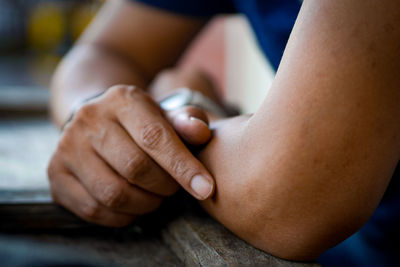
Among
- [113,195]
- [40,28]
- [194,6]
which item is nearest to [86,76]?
[194,6]

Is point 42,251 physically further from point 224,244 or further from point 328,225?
point 328,225

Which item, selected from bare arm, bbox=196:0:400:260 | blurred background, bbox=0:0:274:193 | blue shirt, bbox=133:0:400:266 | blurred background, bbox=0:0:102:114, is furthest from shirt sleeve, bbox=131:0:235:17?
blurred background, bbox=0:0:102:114

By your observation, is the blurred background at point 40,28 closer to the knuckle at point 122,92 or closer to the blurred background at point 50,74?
the blurred background at point 50,74

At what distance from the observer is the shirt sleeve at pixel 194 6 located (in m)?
1.03

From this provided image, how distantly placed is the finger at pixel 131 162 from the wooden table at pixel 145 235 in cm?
7

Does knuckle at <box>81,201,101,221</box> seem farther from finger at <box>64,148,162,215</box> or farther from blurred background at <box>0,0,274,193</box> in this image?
blurred background at <box>0,0,274,193</box>

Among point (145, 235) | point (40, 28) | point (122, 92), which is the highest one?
point (122, 92)

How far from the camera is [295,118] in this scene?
0.39m

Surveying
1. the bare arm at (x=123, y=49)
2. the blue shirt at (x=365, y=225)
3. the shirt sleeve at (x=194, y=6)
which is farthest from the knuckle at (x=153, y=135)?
the shirt sleeve at (x=194, y=6)

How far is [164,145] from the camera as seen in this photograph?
490 millimetres

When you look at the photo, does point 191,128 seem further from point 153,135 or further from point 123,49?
point 123,49

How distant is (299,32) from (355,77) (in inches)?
2.9

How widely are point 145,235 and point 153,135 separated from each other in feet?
0.61

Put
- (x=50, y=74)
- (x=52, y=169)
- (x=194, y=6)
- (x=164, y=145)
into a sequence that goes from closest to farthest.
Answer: (x=164, y=145), (x=52, y=169), (x=194, y=6), (x=50, y=74)
